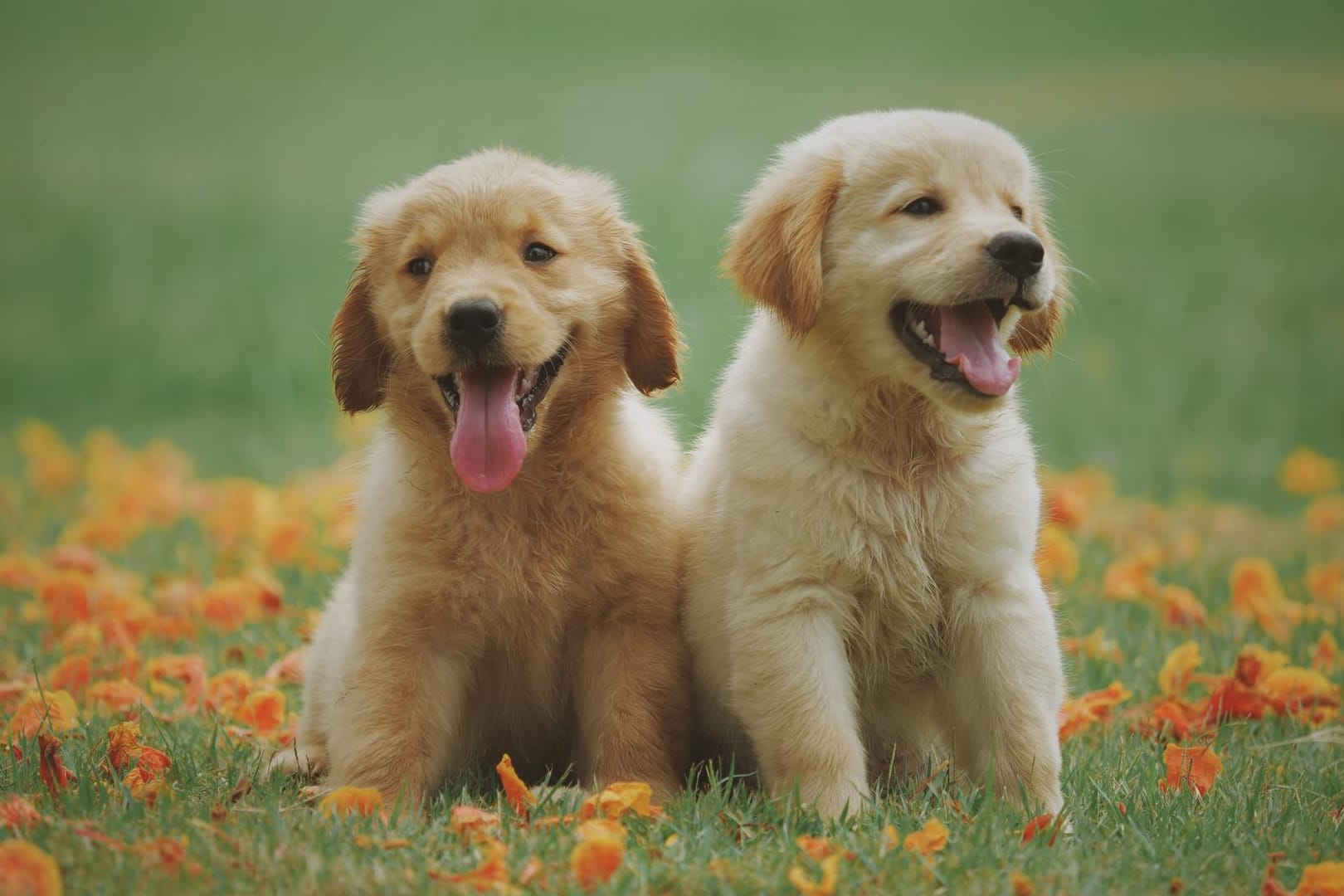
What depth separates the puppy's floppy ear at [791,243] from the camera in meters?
3.27

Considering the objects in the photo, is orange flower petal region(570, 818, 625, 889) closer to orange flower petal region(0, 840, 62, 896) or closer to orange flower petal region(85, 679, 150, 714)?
orange flower petal region(0, 840, 62, 896)

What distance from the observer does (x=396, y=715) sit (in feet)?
11.0

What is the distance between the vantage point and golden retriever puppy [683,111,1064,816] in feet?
10.4

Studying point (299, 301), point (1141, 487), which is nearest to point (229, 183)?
point (299, 301)

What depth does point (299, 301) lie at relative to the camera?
9.15m

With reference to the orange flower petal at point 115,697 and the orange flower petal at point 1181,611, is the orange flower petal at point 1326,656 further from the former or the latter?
the orange flower petal at point 115,697

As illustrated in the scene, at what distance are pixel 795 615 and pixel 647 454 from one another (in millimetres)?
671

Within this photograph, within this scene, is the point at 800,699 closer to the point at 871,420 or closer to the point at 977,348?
the point at 871,420

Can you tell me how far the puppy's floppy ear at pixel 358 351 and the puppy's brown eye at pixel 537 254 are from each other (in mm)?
454

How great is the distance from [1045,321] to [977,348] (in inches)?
16.8

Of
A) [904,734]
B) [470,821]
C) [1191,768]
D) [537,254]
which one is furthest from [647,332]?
[1191,768]

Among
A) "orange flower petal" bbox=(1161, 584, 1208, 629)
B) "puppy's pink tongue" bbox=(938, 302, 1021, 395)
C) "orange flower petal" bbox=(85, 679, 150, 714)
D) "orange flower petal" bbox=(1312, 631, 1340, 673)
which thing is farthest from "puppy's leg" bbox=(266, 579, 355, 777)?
"orange flower petal" bbox=(1312, 631, 1340, 673)

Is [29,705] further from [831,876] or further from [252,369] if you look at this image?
[252,369]

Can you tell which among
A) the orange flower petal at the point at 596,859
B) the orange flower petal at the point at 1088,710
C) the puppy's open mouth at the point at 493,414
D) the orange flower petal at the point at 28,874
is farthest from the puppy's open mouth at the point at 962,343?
the orange flower petal at the point at 28,874
